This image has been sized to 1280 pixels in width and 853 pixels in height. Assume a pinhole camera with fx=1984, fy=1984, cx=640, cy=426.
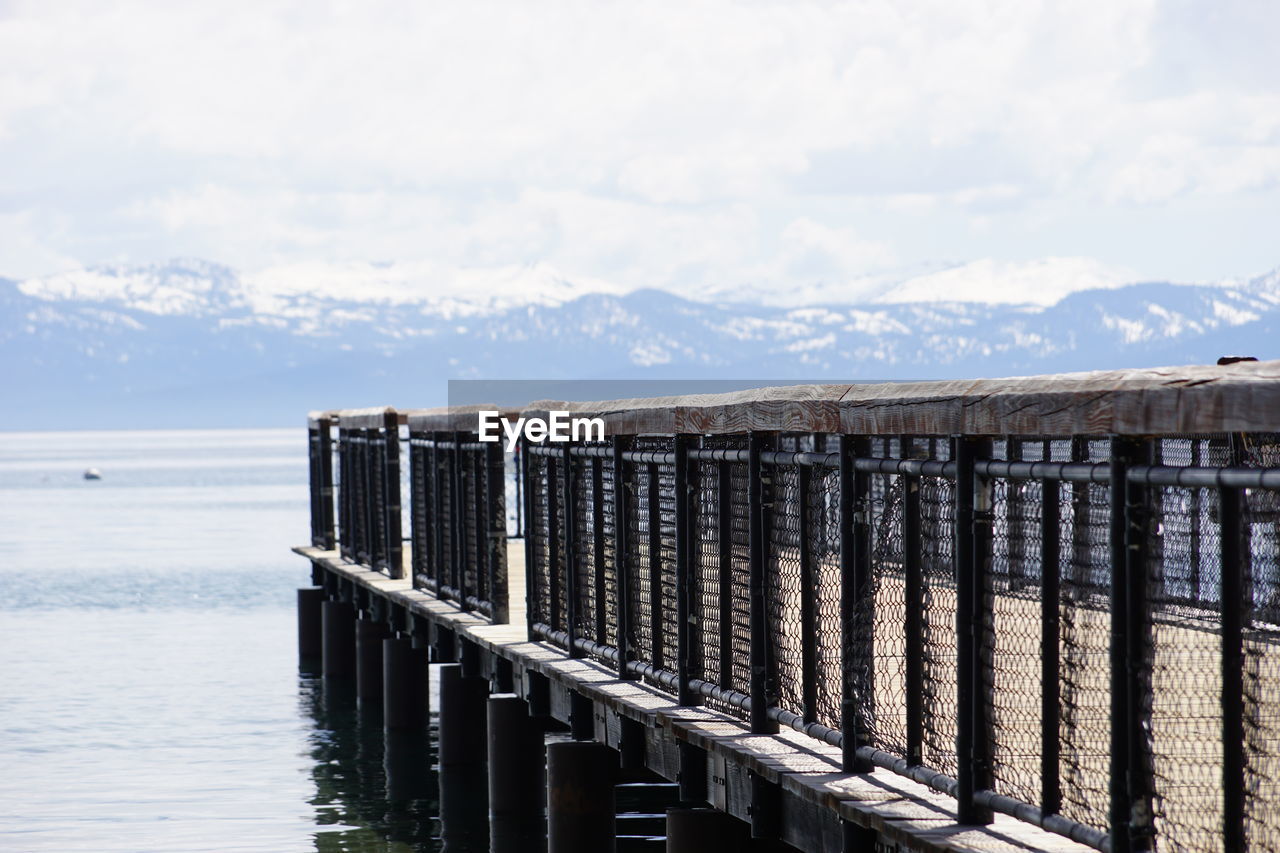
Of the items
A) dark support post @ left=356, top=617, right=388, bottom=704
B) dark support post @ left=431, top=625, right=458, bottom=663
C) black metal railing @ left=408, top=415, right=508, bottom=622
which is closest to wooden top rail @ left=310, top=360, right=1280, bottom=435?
black metal railing @ left=408, top=415, right=508, bottom=622

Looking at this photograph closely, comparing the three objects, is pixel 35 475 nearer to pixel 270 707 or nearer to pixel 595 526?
pixel 270 707


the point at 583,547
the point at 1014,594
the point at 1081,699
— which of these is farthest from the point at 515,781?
the point at 1081,699

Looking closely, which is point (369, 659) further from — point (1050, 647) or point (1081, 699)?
point (1050, 647)

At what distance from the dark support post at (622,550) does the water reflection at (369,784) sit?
4.83 m

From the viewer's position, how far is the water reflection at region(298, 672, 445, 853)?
1477cm

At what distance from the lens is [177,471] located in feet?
445

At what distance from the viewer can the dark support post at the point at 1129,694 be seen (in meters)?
4.71

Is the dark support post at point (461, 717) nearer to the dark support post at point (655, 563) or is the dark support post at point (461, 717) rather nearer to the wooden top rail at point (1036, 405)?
the dark support post at point (655, 563)

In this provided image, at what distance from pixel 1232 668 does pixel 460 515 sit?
9747mm

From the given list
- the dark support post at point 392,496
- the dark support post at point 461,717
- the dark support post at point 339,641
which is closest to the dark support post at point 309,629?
the dark support post at point 339,641

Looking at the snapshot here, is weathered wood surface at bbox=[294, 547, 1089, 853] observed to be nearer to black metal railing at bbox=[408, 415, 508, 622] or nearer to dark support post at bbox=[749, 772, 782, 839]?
dark support post at bbox=[749, 772, 782, 839]

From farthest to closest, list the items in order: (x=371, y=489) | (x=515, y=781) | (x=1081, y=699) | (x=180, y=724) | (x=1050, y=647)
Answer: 1. (x=180, y=724)
2. (x=371, y=489)
3. (x=515, y=781)
4. (x=1081, y=699)
5. (x=1050, y=647)

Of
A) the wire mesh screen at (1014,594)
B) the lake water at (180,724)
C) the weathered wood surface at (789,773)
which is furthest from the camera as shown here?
the lake water at (180,724)

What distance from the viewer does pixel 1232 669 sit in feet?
14.2
